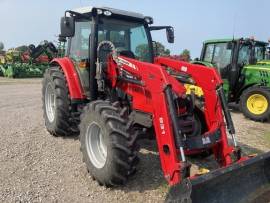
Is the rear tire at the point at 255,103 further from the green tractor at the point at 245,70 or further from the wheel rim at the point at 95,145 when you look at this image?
the wheel rim at the point at 95,145

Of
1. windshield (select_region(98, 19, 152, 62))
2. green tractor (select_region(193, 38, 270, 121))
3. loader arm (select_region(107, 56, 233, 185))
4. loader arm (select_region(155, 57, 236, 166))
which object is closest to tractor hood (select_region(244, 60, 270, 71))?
green tractor (select_region(193, 38, 270, 121))

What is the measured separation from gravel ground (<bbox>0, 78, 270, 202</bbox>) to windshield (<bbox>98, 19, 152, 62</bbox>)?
160cm

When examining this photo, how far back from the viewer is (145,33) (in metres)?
6.15

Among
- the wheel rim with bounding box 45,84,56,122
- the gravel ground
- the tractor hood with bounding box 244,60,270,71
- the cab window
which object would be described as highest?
the cab window

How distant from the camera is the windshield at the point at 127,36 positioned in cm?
566

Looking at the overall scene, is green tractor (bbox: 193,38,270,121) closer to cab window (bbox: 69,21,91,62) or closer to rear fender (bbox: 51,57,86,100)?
cab window (bbox: 69,21,91,62)

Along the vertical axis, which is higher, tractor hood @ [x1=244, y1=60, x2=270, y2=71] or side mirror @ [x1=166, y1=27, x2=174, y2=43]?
side mirror @ [x1=166, y1=27, x2=174, y2=43]

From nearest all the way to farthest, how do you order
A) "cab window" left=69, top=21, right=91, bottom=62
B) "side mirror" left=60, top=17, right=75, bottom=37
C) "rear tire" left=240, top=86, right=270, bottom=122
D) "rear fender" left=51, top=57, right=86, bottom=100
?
"side mirror" left=60, top=17, right=75, bottom=37
"cab window" left=69, top=21, right=91, bottom=62
"rear fender" left=51, top=57, right=86, bottom=100
"rear tire" left=240, top=86, right=270, bottom=122

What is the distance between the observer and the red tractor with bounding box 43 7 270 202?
4.02m

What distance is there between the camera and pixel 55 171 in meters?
5.05

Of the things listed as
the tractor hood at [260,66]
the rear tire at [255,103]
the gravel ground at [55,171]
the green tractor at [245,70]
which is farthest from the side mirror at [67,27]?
the tractor hood at [260,66]

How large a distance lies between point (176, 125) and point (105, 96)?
194 centimetres

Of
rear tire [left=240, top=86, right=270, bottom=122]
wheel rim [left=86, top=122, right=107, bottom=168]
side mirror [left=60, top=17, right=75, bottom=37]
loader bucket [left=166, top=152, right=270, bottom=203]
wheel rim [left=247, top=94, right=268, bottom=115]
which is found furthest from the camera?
wheel rim [left=247, top=94, right=268, bottom=115]

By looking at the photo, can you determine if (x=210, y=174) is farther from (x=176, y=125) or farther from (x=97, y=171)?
(x=97, y=171)
